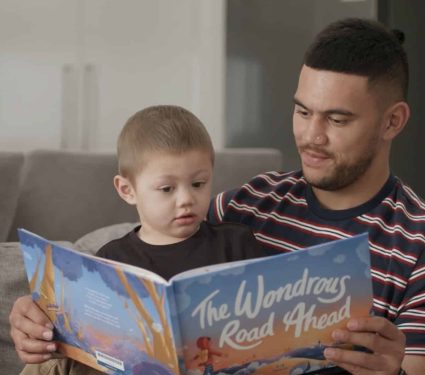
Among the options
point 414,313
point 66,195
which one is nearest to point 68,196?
point 66,195

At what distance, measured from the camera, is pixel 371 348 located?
128 centimetres

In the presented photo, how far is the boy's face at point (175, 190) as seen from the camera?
146 cm

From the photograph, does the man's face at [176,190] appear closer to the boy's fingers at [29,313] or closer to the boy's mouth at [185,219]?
the boy's mouth at [185,219]

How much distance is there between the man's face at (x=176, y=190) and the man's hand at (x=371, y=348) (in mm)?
360

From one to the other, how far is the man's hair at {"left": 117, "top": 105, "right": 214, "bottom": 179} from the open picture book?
265 mm

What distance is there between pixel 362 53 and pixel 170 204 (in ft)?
1.56

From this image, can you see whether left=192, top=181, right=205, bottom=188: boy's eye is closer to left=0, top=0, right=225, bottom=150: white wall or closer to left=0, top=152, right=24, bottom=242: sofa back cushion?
left=0, top=152, right=24, bottom=242: sofa back cushion

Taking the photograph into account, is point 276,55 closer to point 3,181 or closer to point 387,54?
point 3,181

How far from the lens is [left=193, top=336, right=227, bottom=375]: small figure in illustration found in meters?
1.18

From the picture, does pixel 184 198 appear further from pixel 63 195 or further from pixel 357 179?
pixel 63 195

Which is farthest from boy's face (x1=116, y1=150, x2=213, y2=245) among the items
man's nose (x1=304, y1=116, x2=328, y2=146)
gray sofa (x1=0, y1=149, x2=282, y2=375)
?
gray sofa (x1=0, y1=149, x2=282, y2=375)

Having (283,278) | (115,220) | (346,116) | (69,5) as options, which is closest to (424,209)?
(346,116)

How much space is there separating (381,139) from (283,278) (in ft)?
1.86

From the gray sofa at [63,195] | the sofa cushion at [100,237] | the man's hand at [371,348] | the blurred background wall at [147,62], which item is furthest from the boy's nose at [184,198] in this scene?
the blurred background wall at [147,62]
